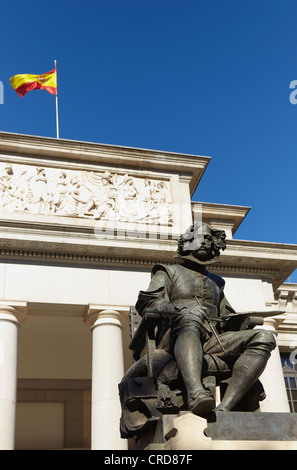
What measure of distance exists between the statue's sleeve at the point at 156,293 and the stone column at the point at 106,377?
11.5 meters

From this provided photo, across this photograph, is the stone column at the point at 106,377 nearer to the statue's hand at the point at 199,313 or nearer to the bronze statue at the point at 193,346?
the bronze statue at the point at 193,346

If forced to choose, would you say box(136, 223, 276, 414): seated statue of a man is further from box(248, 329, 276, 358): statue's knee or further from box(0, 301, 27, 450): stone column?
box(0, 301, 27, 450): stone column

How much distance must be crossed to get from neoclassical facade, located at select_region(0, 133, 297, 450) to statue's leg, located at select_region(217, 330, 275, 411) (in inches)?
481

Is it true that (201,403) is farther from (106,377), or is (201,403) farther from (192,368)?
(106,377)

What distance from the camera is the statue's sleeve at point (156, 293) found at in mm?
6297

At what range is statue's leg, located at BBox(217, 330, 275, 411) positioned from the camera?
5.69 meters

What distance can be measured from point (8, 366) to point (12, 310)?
1.77 meters

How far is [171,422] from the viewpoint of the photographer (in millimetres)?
5008

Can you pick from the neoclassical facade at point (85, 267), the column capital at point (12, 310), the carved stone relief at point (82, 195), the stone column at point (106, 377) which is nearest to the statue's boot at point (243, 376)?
the stone column at point (106, 377)

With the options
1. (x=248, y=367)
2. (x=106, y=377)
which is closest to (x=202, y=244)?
(x=248, y=367)

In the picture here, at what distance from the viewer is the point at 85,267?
19672 mm

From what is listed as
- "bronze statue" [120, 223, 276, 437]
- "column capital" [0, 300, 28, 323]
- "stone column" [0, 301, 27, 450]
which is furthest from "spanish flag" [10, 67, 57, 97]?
"bronze statue" [120, 223, 276, 437]
